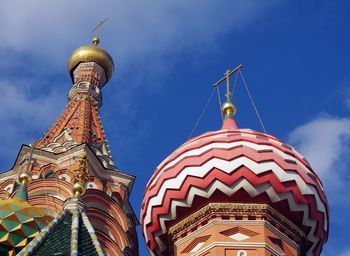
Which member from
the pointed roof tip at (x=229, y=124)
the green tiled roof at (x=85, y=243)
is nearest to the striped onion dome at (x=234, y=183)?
the pointed roof tip at (x=229, y=124)

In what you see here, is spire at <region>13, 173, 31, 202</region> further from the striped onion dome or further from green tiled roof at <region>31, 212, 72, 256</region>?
the striped onion dome

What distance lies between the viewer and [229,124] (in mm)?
12695

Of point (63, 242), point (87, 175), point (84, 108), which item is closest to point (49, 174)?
point (87, 175)

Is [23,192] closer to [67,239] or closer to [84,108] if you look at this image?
[67,239]

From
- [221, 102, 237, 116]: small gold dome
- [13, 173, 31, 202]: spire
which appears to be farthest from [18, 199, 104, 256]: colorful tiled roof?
[13, 173, 31, 202]: spire

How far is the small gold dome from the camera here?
13.1 m

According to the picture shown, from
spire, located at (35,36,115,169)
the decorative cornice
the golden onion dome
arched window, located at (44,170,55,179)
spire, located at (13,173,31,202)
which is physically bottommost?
the decorative cornice

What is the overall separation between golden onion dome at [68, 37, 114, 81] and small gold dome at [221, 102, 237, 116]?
14721mm

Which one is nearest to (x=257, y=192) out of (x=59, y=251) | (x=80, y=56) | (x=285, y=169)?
(x=285, y=169)

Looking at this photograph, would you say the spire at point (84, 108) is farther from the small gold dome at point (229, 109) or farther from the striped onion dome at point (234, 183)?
the striped onion dome at point (234, 183)

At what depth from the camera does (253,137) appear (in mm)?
11680

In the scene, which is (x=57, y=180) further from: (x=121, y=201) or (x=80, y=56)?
(x=80, y=56)

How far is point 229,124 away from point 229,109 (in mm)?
470

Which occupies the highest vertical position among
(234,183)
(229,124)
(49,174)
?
(49,174)
